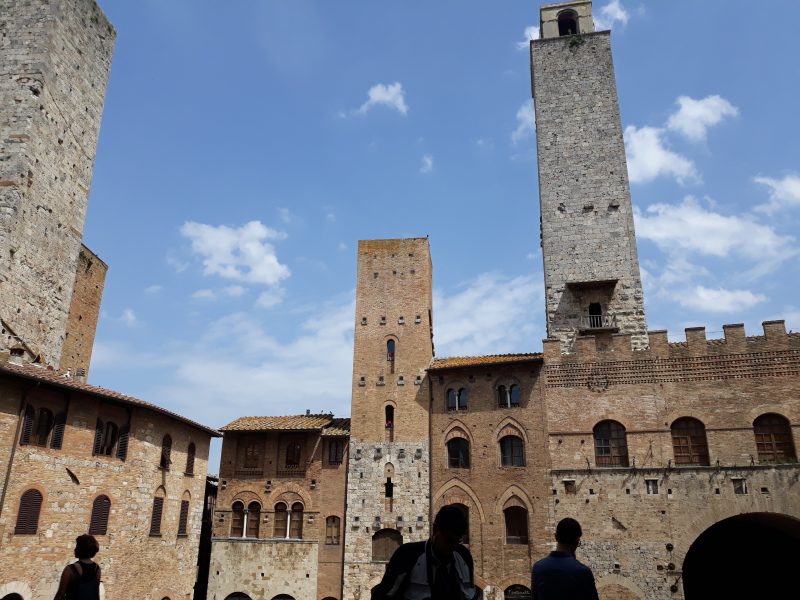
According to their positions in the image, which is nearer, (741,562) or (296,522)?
(741,562)

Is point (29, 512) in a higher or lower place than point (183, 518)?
higher

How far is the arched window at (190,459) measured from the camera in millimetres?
26688

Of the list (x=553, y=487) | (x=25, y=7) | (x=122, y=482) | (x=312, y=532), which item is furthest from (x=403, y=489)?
(x=25, y=7)

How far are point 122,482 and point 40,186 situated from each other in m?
11.5

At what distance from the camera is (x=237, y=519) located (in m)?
29.4

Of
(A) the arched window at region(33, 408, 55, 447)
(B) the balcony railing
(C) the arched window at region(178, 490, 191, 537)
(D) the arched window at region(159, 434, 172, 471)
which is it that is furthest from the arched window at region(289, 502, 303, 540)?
(B) the balcony railing

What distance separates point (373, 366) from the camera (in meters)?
29.8

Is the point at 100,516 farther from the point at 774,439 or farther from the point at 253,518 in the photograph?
the point at 774,439

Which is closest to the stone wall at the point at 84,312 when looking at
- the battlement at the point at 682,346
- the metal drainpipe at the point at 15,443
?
the metal drainpipe at the point at 15,443

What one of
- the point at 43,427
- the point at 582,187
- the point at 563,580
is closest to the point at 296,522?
the point at 43,427

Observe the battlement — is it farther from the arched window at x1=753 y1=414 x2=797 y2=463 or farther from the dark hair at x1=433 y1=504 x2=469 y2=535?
the dark hair at x1=433 y1=504 x2=469 y2=535

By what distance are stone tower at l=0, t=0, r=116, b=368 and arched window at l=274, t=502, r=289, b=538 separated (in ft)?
38.2

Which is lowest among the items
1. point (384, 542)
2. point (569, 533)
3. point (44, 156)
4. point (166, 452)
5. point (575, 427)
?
point (384, 542)

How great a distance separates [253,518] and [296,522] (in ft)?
7.05
